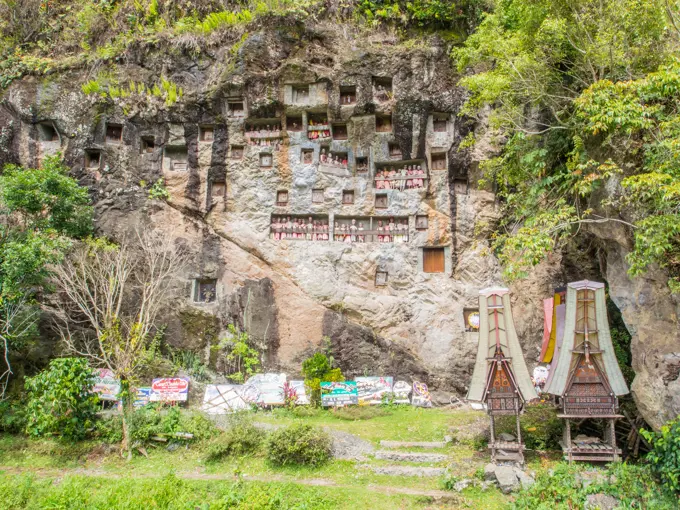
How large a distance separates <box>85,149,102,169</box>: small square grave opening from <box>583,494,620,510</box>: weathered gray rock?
18.9 metres

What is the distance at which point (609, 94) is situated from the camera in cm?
893

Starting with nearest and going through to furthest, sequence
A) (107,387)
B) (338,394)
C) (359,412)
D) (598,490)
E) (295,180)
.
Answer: (598,490) < (359,412) < (107,387) < (338,394) < (295,180)

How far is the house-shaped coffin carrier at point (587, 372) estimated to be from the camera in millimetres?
9406

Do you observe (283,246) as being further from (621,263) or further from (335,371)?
(621,263)

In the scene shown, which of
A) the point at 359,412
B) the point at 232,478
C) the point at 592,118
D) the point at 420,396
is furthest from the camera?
the point at 420,396

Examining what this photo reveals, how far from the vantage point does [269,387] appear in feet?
47.4

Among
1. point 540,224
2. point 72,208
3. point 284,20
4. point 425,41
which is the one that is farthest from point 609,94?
point 72,208

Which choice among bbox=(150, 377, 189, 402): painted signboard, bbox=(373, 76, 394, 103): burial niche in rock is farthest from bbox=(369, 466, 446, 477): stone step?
bbox=(373, 76, 394, 103): burial niche in rock

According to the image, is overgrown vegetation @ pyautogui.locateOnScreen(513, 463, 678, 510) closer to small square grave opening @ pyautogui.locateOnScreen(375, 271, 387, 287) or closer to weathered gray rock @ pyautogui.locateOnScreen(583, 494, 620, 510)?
weathered gray rock @ pyautogui.locateOnScreen(583, 494, 620, 510)

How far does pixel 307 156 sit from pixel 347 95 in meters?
2.89

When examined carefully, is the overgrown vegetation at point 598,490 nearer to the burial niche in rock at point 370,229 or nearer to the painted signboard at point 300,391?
the painted signboard at point 300,391

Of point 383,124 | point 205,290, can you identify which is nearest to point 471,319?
point 383,124

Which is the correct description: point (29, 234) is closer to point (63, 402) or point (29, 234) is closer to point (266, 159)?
point (63, 402)

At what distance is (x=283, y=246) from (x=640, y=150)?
38.6 feet
